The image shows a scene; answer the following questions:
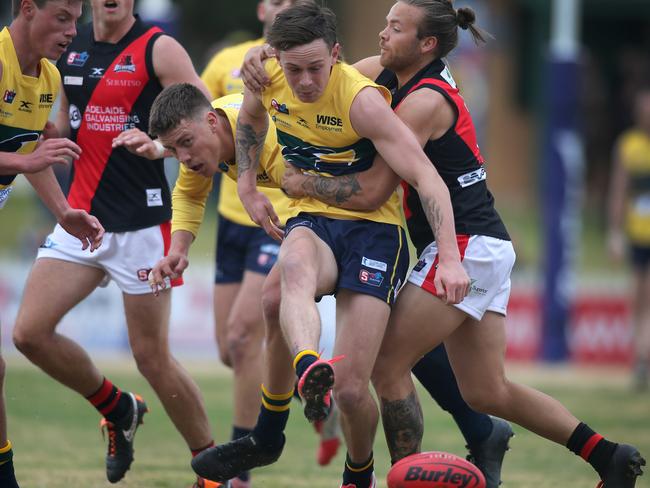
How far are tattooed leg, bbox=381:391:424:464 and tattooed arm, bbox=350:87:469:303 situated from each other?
68 centimetres

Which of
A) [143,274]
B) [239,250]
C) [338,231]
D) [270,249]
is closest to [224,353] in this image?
[239,250]

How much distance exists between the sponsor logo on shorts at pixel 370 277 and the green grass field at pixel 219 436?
2.00 metres

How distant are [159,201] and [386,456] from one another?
3061mm

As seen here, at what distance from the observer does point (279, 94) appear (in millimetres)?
5973

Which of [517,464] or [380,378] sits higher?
[380,378]

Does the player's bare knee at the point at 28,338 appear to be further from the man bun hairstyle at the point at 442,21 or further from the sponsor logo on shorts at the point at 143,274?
the man bun hairstyle at the point at 442,21

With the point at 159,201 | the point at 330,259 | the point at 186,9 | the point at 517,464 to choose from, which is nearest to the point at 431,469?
the point at 330,259

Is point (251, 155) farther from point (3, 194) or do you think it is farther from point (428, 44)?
point (3, 194)

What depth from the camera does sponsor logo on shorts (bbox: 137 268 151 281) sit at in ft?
21.9

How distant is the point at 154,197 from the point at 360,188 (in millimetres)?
1570

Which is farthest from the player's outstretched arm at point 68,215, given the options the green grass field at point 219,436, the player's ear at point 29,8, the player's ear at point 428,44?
the player's ear at point 428,44

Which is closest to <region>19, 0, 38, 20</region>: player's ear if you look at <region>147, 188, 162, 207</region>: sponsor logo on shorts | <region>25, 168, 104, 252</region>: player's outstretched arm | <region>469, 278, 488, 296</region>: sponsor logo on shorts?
<region>25, 168, 104, 252</region>: player's outstretched arm

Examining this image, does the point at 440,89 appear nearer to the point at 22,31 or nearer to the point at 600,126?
the point at 22,31

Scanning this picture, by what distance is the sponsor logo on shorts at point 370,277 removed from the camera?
5766 millimetres
